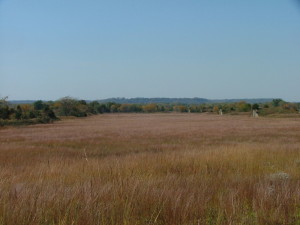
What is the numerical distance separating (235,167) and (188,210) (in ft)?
18.0

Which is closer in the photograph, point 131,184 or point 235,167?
point 131,184

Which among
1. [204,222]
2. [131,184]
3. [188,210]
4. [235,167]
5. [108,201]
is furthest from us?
[235,167]

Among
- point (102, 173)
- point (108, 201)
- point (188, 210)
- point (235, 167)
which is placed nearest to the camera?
point (188, 210)

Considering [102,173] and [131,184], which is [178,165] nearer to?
[102,173]

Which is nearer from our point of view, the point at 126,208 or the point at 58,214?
the point at 58,214

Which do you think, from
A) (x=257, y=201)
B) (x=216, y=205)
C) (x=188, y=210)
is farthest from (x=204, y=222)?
(x=257, y=201)

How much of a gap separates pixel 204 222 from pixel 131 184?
1.91 meters

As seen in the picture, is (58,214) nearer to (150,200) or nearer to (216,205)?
(150,200)

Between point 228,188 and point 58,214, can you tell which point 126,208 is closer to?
point 58,214

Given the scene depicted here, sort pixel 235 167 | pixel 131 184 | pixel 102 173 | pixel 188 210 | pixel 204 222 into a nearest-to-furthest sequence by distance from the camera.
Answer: pixel 204 222, pixel 188 210, pixel 131 184, pixel 102 173, pixel 235 167

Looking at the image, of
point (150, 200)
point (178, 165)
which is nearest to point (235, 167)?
point (178, 165)

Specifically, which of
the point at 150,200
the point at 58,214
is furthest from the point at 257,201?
the point at 58,214

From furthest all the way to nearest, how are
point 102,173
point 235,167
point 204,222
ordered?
point 235,167 → point 102,173 → point 204,222

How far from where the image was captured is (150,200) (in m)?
5.66
